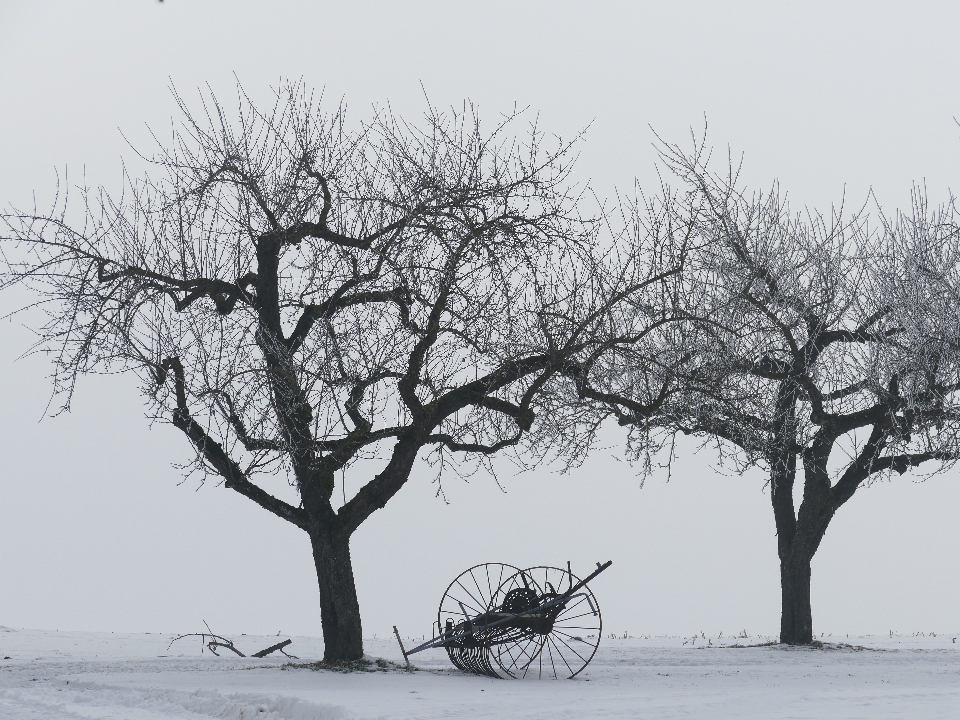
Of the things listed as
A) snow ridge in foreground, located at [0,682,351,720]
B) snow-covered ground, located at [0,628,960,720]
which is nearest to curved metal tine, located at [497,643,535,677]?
snow-covered ground, located at [0,628,960,720]

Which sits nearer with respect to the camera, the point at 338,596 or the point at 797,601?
the point at 338,596

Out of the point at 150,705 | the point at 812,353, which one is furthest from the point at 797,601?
the point at 150,705

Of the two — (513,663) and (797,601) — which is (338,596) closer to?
(513,663)

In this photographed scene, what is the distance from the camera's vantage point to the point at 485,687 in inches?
443

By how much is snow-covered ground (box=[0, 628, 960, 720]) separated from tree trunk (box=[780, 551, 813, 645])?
82 cm

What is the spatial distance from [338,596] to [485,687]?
9.21 feet

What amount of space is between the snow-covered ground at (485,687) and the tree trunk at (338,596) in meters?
0.75

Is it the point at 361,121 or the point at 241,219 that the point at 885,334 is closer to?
the point at 361,121

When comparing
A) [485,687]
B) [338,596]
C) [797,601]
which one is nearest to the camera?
[485,687]

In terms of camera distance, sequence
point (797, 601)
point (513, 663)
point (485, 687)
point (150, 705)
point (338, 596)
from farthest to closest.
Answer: point (797, 601)
point (338, 596)
point (513, 663)
point (485, 687)
point (150, 705)

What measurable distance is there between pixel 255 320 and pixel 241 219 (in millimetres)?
1352

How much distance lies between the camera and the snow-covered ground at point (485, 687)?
943 centimetres

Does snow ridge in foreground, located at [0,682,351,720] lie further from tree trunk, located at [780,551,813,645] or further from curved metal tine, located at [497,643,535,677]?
tree trunk, located at [780,551,813,645]

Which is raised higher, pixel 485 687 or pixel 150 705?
pixel 485 687
